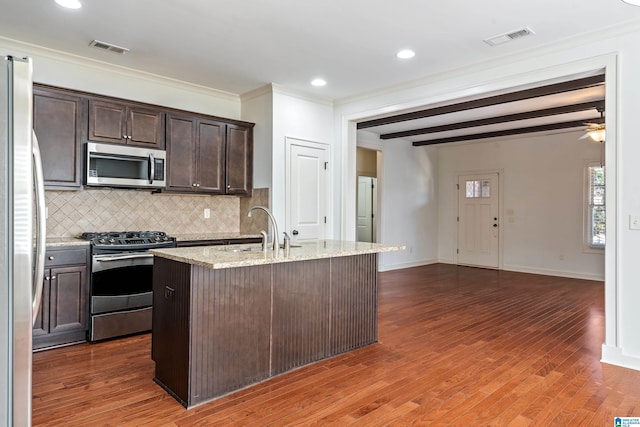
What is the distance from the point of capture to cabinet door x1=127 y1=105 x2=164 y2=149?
4.27 meters

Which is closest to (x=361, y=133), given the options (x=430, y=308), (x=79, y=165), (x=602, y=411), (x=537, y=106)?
(x=537, y=106)

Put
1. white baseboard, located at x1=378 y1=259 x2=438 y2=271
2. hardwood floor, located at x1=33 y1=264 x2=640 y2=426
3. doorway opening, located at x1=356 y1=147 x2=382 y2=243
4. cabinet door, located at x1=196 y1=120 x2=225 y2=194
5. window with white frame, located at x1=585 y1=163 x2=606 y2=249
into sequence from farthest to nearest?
doorway opening, located at x1=356 y1=147 x2=382 y2=243
white baseboard, located at x1=378 y1=259 x2=438 y2=271
window with white frame, located at x1=585 y1=163 x2=606 y2=249
cabinet door, located at x1=196 y1=120 x2=225 y2=194
hardwood floor, located at x1=33 y1=264 x2=640 y2=426

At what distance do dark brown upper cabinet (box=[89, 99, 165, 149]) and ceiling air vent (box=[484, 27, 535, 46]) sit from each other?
332cm

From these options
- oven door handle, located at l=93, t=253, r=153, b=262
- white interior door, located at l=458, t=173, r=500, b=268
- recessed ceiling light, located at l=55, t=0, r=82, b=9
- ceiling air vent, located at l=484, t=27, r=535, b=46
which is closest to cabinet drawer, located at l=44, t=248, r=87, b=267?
oven door handle, located at l=93, t=253, r=153, b=262

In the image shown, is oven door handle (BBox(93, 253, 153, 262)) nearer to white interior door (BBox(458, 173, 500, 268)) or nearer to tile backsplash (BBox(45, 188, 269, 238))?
tile backsplash (BBox(45, 188, 269, 238))

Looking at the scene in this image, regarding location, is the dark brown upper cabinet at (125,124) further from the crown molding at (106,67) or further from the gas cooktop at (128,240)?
the gas cooktop at (128,240)

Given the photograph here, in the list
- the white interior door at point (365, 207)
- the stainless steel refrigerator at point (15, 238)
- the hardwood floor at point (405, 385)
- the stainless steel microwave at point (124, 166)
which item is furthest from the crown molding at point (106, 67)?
the white interior door at point (365, 207)

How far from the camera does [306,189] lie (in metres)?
5.38

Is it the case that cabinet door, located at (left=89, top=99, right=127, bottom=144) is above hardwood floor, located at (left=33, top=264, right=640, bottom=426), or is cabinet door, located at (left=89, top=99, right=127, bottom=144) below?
above

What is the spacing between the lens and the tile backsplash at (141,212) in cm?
414

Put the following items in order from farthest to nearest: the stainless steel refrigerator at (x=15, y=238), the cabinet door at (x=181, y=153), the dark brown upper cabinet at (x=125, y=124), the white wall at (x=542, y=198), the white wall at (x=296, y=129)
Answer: the white wall at (x=542, y=198) → the white wall at (x=296, y=129) → the cabinet door at (x=181, y=153) → the dark brown upper cabinet at (x=125, y=124) → the stainless steel refrigerator at (x=15, y=238)

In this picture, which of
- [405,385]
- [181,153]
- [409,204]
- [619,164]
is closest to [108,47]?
[181,153]

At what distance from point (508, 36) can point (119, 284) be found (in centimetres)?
406

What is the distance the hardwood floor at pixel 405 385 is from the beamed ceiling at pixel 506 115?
2.48 meters
